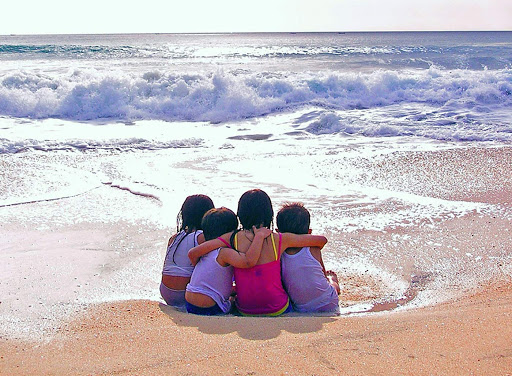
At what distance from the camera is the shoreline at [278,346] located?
241cm

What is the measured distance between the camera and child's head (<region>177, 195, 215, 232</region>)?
3965mm

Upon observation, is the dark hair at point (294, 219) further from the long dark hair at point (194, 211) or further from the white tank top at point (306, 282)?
the long dark hair at point (194, 211)

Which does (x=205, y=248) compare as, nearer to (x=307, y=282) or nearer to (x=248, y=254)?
(x=248, y=254)

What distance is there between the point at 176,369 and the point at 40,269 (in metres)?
2.55

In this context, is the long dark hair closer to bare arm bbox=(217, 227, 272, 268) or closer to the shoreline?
bare arm bbox=(217, 227, 272, 268)

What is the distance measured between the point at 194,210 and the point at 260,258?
746mm

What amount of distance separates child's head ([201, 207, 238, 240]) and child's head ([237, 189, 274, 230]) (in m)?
0.08

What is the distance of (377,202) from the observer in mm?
6516

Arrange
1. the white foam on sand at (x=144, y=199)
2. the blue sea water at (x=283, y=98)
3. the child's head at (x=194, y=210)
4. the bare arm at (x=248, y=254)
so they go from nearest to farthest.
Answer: the bare arm at (x=248, y=254), the child's head at (x=194, y=210), the white foam on sand at (x=144, y=199), the blue sea water at (x=283, y=98)

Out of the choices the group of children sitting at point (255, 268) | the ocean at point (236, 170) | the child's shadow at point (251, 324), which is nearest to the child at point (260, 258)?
the group of children sitting at point (255, 268)

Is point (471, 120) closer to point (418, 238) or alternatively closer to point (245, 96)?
point (245, 96)

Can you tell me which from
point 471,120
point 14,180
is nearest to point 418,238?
point 14,180

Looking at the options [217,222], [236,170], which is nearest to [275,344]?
[217,222]

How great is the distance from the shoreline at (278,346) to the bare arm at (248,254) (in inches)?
14.6
